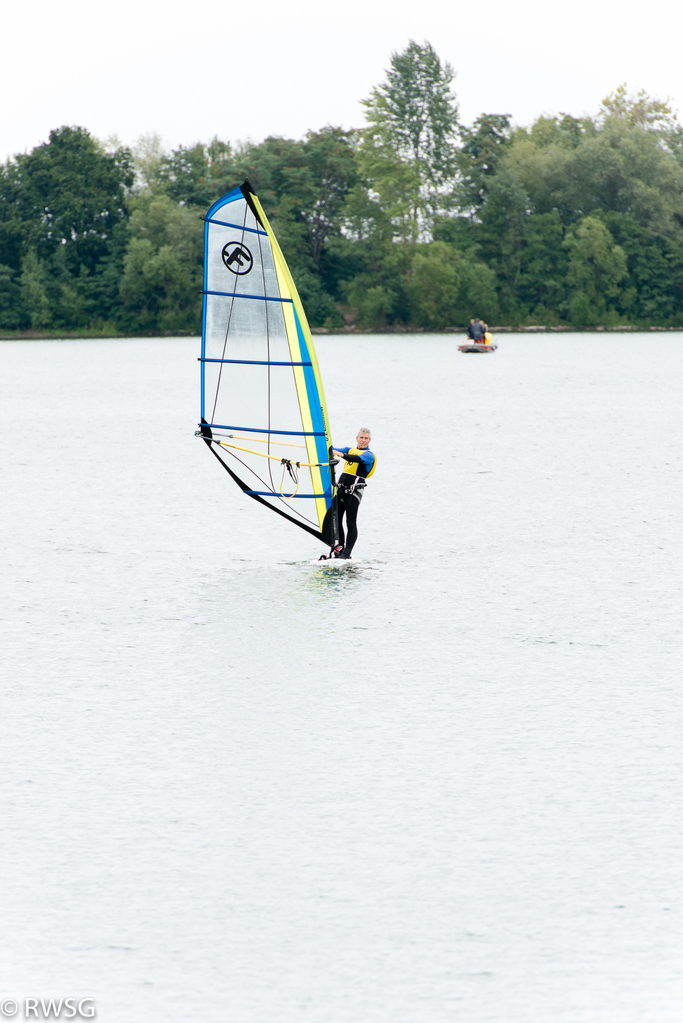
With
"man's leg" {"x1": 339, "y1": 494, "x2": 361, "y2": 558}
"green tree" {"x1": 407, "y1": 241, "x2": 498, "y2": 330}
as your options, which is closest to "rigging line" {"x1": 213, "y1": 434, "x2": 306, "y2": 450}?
"man's leg" {"x1": 339, "y1": 494, "x2": 361, "y2": 558}

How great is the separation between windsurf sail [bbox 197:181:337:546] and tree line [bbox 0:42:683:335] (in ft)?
249

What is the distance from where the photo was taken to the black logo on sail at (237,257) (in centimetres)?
1418

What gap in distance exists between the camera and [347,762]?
8.90 meters

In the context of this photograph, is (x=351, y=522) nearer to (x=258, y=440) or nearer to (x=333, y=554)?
(x=333, y=554)

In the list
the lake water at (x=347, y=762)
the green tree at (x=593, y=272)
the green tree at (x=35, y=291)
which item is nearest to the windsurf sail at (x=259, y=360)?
the lake water at (x=347, y=762)

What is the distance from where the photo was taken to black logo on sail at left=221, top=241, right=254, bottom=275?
46.5 ft

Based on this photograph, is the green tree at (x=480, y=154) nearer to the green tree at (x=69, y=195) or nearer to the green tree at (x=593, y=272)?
the green tree at (x=593, y=272)

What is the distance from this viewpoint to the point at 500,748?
9148 millimetres

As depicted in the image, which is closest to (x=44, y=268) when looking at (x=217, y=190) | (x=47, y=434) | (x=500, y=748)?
(x=217, y=190)

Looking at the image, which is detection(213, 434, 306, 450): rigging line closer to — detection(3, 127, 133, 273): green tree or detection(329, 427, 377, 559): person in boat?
detection(329, 427, 377, 559): person in boat

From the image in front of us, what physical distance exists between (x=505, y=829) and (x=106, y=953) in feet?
8.43

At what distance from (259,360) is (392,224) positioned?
80456 mm

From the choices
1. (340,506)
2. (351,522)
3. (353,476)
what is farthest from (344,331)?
(353,476)

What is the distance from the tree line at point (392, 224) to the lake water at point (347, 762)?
238 feet
